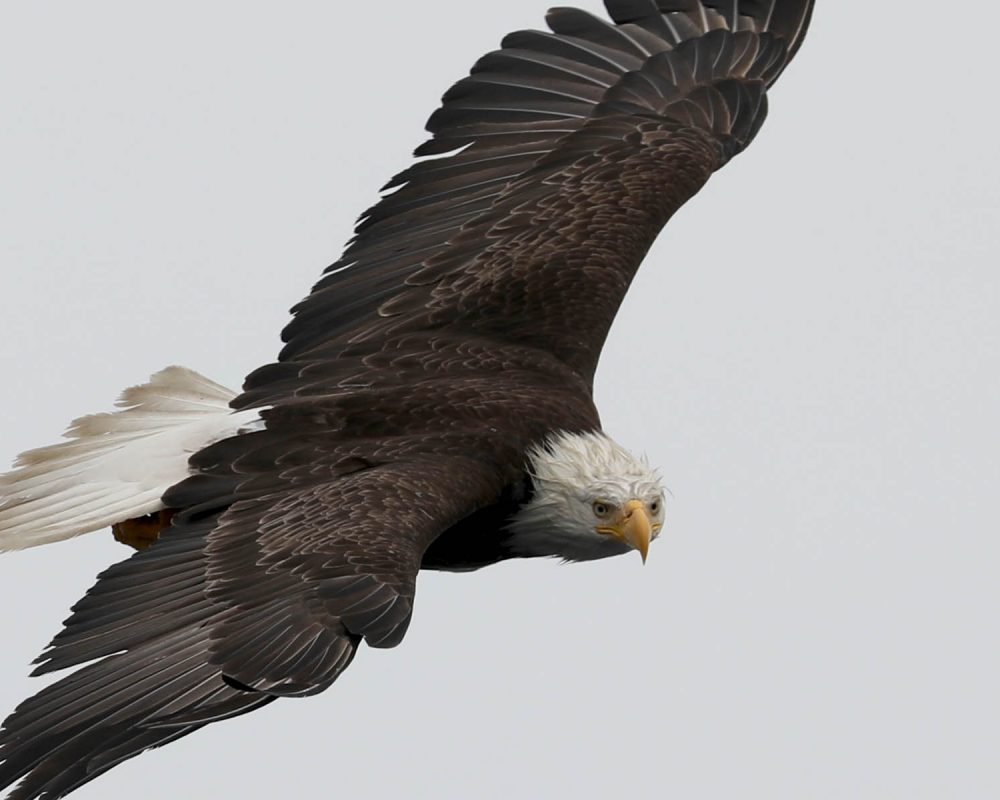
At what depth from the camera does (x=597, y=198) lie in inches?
504

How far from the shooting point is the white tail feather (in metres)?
11.6

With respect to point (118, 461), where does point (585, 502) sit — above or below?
below

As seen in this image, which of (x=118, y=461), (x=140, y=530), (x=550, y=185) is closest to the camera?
(x=140, y=530)

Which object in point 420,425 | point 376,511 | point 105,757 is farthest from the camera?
point 420,425

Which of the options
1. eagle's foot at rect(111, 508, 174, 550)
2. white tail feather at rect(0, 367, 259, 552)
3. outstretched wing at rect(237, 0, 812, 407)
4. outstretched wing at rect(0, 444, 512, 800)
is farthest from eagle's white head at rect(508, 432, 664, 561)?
eagle's foot at rect(111, 508, 174, 550)

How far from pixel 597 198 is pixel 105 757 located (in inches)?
167

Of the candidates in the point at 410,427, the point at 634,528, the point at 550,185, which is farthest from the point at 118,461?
the point at 550,185

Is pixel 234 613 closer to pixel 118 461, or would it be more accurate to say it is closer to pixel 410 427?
pixel 410 427

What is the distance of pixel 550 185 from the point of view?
12.9 m

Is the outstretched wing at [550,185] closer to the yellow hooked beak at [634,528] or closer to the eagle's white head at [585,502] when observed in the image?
the eagle's white head at [585,502]

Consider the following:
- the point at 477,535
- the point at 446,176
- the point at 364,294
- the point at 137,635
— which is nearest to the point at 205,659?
the point at 137,635

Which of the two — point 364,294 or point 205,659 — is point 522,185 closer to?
point 364,294

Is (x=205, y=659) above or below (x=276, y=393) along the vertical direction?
below

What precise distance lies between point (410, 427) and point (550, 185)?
193 centimetres
